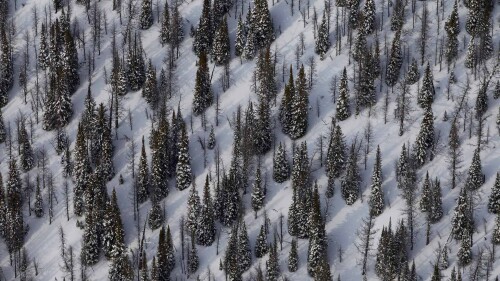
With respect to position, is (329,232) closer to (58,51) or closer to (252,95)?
(252,95)

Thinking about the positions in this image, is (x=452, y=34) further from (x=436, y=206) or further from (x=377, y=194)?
(x=436, y=206)

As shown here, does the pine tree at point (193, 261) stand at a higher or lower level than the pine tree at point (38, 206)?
lower

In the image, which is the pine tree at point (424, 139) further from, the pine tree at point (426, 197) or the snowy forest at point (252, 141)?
the pine tree at point (426, 197)

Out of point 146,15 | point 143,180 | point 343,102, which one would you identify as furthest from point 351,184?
point 146,15

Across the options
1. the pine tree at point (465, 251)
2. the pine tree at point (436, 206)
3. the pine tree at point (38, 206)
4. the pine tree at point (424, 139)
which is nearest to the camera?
the pine tree at point (465, 251)

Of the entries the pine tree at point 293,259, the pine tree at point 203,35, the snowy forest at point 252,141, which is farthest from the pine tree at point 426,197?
the pine tree at point 203,35
